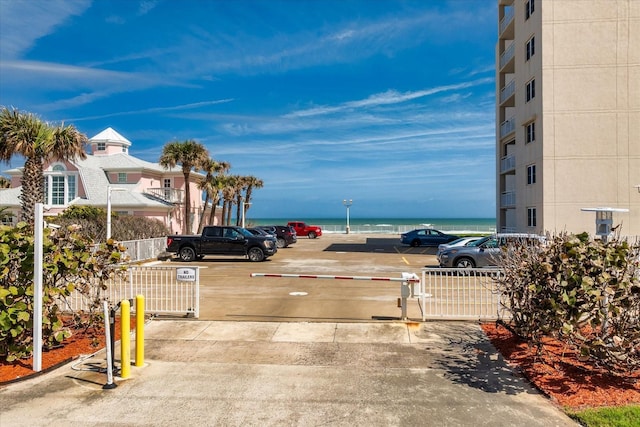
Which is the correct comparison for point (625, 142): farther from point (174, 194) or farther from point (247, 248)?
point (174, 194)

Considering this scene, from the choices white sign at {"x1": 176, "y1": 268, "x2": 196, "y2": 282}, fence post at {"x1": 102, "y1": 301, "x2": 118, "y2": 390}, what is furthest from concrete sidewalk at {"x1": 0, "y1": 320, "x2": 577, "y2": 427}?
white sign at {"x1": 176, "y1": 268, "x2": 196, "y2": 282}

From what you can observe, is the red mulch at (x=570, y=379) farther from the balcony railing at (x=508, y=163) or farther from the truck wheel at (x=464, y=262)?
the balcony railing at (x=508, y=163)

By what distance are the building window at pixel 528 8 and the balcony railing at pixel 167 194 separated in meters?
28.9

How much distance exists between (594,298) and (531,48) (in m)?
24.7

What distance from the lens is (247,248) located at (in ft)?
78.7

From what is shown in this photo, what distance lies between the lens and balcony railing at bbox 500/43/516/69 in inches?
1205

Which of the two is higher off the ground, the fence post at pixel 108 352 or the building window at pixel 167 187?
the building window at pixel 167 187

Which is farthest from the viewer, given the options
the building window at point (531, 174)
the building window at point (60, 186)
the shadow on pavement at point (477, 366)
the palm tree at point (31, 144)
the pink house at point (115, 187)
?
the building window at point (60, 186)

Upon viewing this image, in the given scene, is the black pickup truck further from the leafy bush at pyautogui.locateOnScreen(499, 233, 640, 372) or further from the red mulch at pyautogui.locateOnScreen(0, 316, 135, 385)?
the leafy bush at pyautogui.locateOnScreen(499, 233, 640, 372)

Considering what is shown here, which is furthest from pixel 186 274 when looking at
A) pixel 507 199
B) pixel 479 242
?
pixel 507 199

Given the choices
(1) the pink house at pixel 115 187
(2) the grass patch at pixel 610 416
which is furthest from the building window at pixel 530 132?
(1) the pink house at pixel 115 187

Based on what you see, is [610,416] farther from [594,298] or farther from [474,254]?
[474,254]

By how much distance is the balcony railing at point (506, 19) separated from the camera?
31.2 metres

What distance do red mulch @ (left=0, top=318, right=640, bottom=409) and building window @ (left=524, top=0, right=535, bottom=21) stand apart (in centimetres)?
2426
